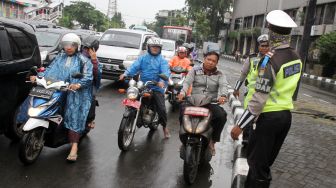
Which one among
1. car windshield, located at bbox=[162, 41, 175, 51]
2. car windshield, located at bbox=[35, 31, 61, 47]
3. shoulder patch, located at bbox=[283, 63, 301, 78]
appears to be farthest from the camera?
car windshield, located at bbox=[162, 41, 175, 51]

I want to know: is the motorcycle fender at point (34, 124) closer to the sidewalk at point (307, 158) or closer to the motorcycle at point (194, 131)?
the motorcycle at point (194, 131)

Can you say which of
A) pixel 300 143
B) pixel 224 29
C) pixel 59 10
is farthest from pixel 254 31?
pixel 59 10

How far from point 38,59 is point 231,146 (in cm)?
350

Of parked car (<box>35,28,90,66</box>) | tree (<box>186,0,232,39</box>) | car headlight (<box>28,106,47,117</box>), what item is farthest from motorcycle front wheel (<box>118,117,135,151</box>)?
tree (<box>186,0,232,39</box>)

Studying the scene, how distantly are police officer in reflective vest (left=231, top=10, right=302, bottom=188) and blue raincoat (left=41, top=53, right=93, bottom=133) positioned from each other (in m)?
2.47

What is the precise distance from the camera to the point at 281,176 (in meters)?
5.30

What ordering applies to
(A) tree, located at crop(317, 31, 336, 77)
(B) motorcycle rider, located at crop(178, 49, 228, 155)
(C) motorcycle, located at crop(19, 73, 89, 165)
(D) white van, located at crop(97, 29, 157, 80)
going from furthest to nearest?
1. (A) tree, located at crop(317, 31, 336, 77)
2. (D) white van, located at crop(97, 29, 157, 80)
3. (B) motorcycle rider, located at crop(178, 49, 228, 155)
4. (C) motorcycle, located at crop(19, 73, 89, 165)

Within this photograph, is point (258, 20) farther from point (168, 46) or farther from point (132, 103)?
point (132, 103)

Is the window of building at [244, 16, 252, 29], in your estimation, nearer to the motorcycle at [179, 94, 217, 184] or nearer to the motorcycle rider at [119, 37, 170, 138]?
the motorcycle rider at [119, 37, 170, 138]

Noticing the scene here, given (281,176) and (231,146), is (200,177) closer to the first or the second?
(281,176)

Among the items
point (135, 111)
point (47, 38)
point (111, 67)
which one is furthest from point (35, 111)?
point (47, 38)

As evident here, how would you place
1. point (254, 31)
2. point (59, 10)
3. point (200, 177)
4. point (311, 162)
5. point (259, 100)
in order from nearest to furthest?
point (259, 100)
point (200, 177)
point (311, 162)
point (254, 31)
point (59, 10)

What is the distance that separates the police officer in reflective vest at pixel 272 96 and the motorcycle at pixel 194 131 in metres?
1.05

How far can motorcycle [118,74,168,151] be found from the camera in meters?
5.84
